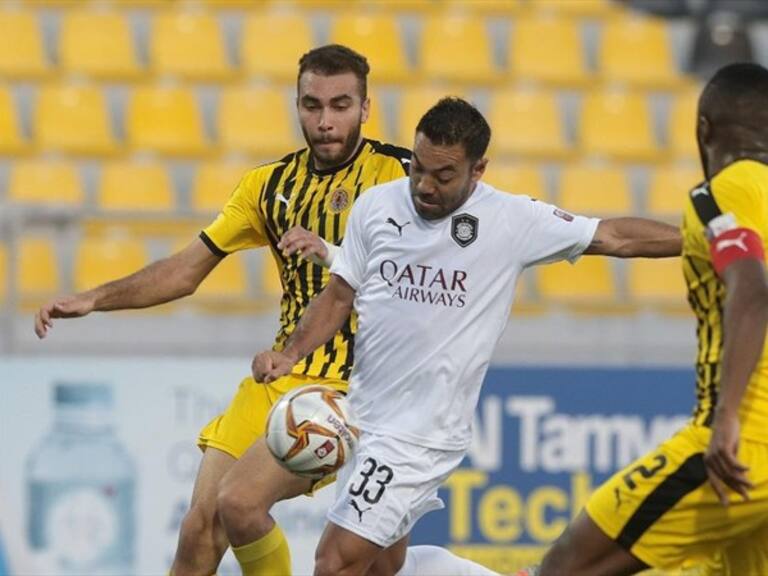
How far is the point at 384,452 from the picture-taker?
5.88 metres

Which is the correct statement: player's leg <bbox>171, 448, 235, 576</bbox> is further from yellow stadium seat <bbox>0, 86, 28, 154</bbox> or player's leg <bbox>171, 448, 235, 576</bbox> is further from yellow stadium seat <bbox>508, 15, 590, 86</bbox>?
yellow stadium seat <bbox>508, 15, 590, 86</bbox>

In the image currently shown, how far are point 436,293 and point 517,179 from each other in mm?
5333

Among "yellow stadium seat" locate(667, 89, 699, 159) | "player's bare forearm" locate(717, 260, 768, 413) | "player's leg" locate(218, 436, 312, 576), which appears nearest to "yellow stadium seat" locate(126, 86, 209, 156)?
"yellow stadium seat" locate(667, 89, 699, 159)

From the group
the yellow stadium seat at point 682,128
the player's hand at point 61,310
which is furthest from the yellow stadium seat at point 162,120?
the player's hand at point 61,310

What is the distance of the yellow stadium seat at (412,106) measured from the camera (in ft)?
38.0

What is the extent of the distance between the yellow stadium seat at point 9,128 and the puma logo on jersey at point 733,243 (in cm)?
718

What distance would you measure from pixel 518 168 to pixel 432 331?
5465 mm

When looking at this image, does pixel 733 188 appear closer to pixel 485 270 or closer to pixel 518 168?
pixel 485 270

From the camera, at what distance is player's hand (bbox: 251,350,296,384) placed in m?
5.71

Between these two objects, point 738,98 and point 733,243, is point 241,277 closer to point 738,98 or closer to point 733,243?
point 738,98

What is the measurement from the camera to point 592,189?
448 inches

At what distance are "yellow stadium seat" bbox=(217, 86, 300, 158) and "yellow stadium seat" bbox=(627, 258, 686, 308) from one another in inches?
96.9

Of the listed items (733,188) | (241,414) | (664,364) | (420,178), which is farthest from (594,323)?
(733,188)

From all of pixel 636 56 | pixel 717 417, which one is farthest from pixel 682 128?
pixel 717 417
